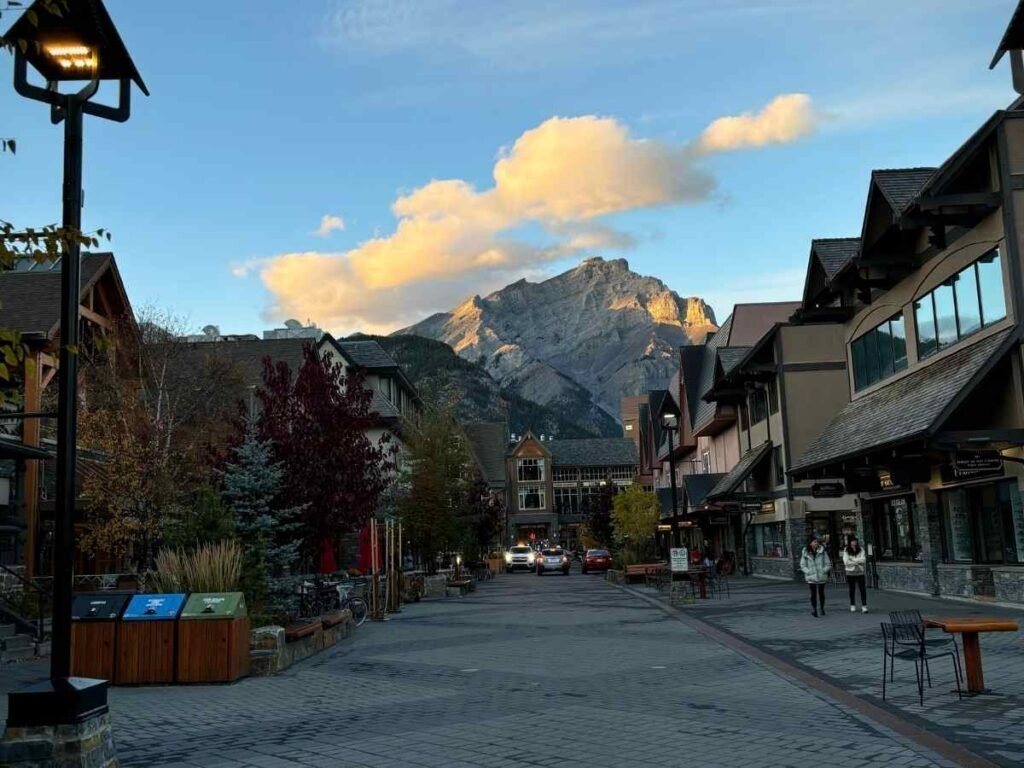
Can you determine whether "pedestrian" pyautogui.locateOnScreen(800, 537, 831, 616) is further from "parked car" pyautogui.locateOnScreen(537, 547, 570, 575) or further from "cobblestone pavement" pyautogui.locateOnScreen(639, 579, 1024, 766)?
"parked car" pyautogui.locateOnScreen(537, 547, 570, 575)

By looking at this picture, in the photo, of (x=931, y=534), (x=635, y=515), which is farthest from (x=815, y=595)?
(x=635, y=515)

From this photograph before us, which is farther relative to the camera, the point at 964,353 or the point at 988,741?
the point at 964,353

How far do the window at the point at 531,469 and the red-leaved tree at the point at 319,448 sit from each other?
88.5 metres

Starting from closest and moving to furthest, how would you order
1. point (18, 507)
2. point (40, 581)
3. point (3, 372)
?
point (3, 372) < point (40, 581) < point (18, 507)

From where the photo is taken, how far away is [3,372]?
17.5ft

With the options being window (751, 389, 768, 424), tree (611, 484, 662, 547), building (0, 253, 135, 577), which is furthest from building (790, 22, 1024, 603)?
building (0, 253, 135, 577)

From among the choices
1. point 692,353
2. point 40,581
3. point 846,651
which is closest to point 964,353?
point 846,651

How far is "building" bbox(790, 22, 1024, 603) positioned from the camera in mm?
18906

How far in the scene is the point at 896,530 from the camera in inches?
1072

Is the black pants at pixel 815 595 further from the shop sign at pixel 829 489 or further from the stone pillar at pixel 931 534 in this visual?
the shop sign at pixel 829 489

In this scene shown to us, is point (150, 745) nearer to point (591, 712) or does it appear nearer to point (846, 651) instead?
point (591, 712)

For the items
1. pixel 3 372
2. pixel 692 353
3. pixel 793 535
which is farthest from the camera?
pixel 692 353

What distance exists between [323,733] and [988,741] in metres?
6.05

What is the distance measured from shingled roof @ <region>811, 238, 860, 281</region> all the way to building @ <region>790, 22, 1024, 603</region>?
1387 mm
